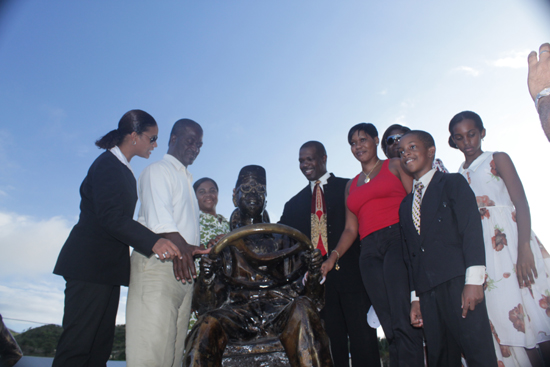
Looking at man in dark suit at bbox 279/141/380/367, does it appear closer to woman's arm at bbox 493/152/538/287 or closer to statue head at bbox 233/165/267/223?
Answer: statue head at bbox 233/165/267/223

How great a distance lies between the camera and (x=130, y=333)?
2719mm

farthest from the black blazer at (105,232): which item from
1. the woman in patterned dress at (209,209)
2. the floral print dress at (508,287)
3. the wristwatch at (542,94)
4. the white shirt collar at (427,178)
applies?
the floral print dress at (508,287)

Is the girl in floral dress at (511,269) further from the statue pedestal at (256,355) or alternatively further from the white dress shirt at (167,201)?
the white dress shirt at (167,201)

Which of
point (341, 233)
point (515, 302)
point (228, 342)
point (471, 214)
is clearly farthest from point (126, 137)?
point (515, 302)

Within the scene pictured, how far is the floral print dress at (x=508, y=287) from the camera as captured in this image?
116 inches

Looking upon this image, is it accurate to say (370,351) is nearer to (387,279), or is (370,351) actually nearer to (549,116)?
(387,279)

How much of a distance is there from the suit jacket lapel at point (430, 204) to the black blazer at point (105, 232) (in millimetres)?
2122

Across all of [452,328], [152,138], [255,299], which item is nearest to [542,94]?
[452,328]

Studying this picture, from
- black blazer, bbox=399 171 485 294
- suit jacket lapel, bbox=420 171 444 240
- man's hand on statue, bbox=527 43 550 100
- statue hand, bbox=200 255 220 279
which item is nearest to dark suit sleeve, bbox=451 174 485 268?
black blazer, bbox=399 171 485 294

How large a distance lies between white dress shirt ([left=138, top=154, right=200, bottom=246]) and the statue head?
0.44m

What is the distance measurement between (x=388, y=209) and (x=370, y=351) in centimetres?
133

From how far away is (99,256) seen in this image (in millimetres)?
2861

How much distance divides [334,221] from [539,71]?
276cm

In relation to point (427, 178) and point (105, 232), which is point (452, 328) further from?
point (105, 232)
